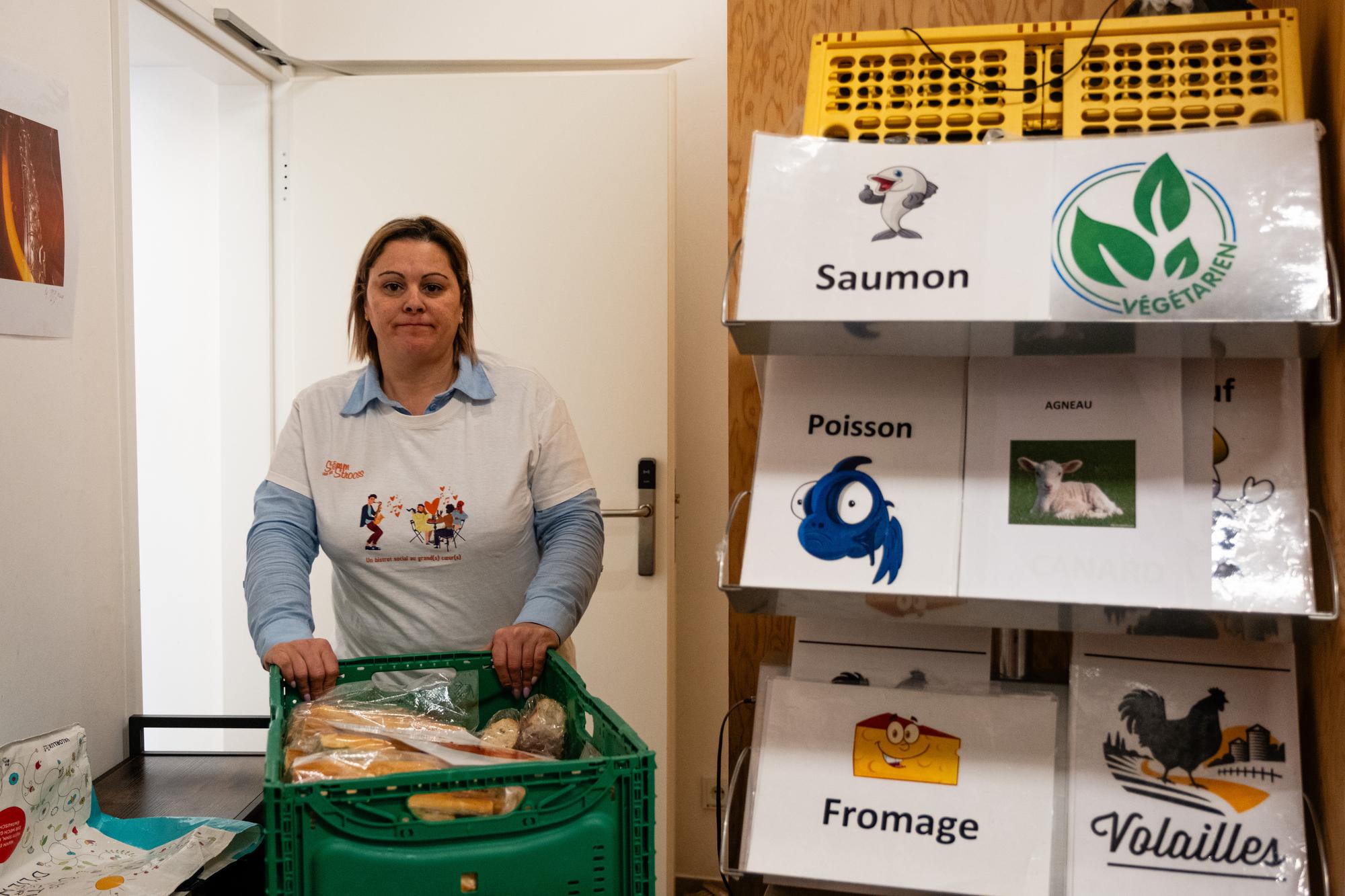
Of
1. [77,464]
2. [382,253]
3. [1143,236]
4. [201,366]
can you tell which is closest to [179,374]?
[201,366]

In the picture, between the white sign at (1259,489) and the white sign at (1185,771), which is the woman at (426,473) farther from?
the white sign at (1259,489)

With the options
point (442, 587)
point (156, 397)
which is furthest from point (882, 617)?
point (156, 397)

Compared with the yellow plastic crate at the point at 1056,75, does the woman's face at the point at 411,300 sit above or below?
below

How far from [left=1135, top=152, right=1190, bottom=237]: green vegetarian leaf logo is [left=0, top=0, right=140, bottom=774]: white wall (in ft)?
5.53

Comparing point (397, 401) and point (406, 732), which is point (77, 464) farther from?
point (406, 732)

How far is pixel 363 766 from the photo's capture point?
1.07 meters

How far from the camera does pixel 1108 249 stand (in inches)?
42.1

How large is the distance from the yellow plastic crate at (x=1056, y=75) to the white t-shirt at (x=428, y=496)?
0.75 meters

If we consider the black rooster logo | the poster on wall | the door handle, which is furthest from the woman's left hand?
the door handle

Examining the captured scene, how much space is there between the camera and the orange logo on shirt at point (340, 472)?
5.50 ft

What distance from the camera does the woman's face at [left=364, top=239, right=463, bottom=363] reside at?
169 centimetres

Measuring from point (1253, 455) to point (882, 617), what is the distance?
1.54 ft

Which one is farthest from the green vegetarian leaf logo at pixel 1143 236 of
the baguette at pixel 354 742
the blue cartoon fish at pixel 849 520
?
the baguette at pixel 354 742

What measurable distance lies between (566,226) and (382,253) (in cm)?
113
